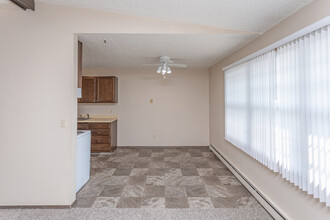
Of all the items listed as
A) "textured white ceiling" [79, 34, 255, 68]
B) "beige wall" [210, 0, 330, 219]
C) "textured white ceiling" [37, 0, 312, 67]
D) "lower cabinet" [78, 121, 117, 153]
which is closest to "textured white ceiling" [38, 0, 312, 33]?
"textured white ceiling" [37, 0, 312, 67]

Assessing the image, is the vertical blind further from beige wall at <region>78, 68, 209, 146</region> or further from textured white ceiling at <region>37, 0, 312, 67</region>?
beige wall at <region>78, 68, 209, 146</region>

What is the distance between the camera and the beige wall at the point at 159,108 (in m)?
5.98

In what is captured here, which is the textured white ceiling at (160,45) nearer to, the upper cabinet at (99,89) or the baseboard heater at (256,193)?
the upper cabinet at (99,89)

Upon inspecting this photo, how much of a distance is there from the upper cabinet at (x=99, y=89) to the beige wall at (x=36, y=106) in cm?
291

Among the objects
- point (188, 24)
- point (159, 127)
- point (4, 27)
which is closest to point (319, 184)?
point (188, 24)

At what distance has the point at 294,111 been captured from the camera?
2064 mm

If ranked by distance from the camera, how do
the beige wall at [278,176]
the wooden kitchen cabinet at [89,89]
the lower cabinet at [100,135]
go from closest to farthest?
the beige wall at [278,176]
the lower cabinet at [100,135]
the wooden kitchen cabinet at [89,89]

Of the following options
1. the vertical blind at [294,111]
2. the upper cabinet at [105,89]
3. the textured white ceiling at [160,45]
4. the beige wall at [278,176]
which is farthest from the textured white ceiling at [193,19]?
the upper cabinet at [105,89]

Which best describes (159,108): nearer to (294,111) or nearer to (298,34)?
(294,111)

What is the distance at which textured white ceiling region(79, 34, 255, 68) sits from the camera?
2.89m

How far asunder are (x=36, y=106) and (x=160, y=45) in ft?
7.01

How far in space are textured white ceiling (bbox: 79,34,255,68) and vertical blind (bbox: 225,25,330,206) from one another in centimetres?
59

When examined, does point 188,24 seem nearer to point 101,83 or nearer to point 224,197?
point 224,197

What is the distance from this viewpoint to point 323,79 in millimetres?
1698
